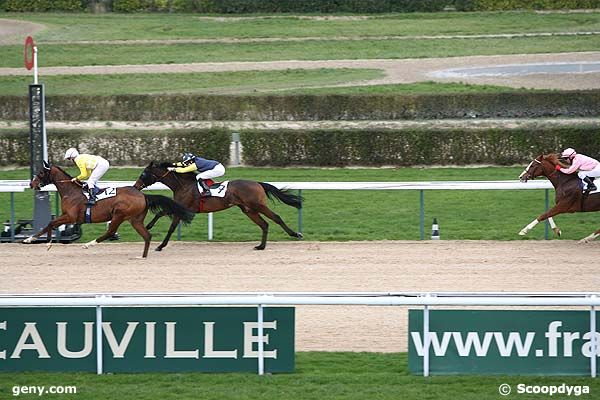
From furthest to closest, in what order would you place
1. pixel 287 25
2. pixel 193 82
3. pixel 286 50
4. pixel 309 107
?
pixel 287 25 → pixel 286 50 → pixel 193 82 → pixel 309 107

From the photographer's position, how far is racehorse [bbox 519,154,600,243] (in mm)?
12883

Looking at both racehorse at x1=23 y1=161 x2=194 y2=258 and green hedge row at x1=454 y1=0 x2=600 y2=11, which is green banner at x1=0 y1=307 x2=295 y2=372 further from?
green hedge row at x1=454 y1=0 x2=600 y2=11

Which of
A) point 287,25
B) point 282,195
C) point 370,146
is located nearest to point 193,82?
point 370,146

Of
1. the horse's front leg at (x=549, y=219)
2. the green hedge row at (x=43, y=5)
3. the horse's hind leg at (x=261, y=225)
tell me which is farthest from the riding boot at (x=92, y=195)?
the green hedge row at (x=43, y=5)

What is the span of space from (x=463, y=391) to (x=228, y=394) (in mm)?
1380

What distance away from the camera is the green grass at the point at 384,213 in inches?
541

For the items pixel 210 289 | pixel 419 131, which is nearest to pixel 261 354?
pixel 210 289

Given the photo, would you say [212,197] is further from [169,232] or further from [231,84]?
[231,84]

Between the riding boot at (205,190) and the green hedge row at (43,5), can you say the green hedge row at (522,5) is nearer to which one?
the green hedge row at (43,5)

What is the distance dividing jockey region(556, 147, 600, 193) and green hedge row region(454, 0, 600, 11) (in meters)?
22.3

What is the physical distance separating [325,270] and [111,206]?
2264 millimetres

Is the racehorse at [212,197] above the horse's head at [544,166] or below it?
below

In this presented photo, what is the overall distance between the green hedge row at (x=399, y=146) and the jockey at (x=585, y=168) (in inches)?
207

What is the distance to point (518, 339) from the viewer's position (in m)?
7.60
